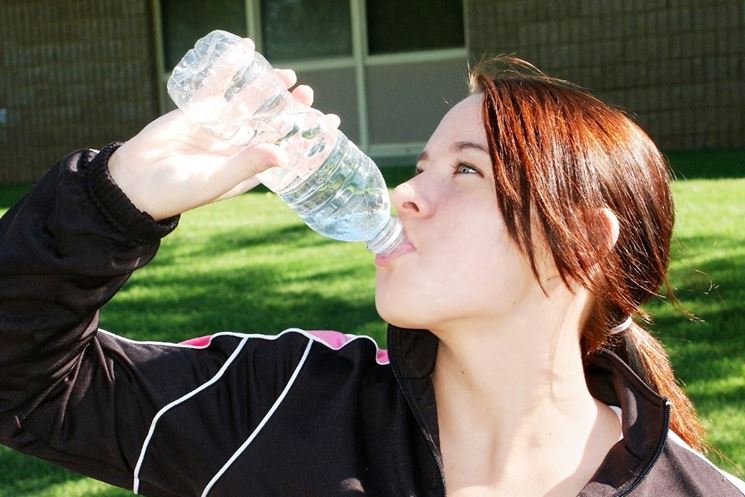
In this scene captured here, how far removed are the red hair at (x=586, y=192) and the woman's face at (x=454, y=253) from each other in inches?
1.8

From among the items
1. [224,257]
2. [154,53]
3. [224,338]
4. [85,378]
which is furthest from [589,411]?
[154,53]

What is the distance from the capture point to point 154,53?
40.8ft

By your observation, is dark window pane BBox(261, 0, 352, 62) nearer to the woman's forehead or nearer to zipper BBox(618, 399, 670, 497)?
the woman's forehead

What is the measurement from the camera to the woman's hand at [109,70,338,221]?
2.04 meters

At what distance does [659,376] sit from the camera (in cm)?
241

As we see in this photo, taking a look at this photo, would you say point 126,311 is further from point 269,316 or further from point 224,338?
point 224,338

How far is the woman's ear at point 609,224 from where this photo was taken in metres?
2.24

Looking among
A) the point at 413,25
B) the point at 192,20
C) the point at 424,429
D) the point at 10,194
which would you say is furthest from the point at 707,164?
the point at 424,429

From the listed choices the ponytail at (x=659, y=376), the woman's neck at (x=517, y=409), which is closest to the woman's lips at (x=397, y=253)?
the woman's neck at (x=517, y=409)

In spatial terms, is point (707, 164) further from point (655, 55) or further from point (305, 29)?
point (305, 29)

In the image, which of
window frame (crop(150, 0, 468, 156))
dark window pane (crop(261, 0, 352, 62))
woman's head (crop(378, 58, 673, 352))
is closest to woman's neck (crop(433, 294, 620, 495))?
woman's head (crop(378, 58, 673, 352))

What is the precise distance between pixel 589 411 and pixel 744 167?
254 inches

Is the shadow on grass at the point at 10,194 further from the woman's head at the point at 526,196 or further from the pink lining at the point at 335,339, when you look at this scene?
the woman's head at the point at 526,196

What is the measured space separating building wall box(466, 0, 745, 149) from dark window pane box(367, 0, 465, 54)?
725 mm
